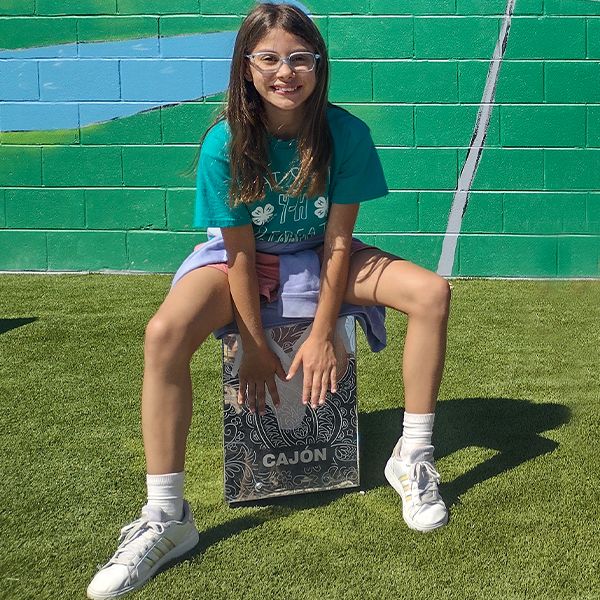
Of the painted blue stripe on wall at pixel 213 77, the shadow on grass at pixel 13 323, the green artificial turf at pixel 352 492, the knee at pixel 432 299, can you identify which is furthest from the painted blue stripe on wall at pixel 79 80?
the knee at pixel 432 299

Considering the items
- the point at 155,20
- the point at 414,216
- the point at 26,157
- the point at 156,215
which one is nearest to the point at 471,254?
the point at 414,216

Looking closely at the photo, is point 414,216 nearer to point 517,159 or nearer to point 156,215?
point 517,159

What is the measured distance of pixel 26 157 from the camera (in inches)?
189

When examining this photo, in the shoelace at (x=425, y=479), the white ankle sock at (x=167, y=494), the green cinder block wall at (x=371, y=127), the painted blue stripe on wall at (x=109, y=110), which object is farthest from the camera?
the painted blue stripe on wall at (x=109, y=110)

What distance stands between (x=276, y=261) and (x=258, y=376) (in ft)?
0.88

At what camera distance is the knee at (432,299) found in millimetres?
1910

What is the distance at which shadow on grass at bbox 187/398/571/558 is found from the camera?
6.47ft

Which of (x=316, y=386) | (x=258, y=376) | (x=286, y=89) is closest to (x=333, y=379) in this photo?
(x=316, y=386)

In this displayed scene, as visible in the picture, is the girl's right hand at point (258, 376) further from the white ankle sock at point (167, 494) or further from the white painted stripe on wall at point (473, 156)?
the white painted stripe on wall at point (473, 156)

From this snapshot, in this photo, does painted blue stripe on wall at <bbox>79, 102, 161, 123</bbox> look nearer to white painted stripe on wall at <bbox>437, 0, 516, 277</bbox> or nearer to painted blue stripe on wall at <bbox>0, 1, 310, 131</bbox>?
painted blue stripe on wall at <bbox>0, 1, 310, 131</bbox>

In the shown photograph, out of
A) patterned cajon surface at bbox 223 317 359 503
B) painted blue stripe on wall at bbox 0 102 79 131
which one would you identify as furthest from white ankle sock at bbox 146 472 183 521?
painted blue stripe on wall at bbox 0 102 79 131

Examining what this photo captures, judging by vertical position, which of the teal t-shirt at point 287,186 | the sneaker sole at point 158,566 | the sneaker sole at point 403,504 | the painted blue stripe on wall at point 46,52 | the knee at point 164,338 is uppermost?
the painted blue stripe on wall at point 46,52

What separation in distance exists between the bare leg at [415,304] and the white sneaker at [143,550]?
1.89ft

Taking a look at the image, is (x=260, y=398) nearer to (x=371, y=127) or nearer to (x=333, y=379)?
(x=333, y=379)
